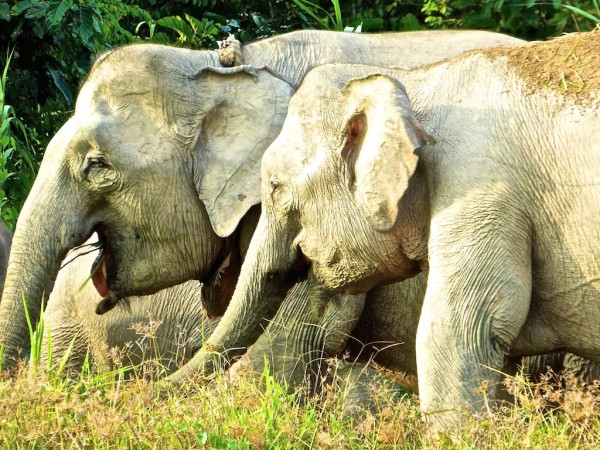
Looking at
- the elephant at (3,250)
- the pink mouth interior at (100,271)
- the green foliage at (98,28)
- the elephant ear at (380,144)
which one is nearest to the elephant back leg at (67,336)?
the pink mouth interior at (100,271)

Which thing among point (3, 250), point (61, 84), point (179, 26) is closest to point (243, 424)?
point (3, 250)

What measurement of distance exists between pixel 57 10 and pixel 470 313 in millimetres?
3773

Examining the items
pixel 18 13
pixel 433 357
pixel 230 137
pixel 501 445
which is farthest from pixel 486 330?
pixel 18 13

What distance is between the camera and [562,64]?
4945mm

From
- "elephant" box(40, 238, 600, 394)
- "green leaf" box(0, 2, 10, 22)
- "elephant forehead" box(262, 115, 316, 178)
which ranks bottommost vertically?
"elephant" box(40, 238, 600, 394)

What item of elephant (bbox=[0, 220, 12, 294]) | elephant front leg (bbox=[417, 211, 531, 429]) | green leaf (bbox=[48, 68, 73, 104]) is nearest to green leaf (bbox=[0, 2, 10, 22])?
green leaf (bbox=[48, 68, 73, 104])

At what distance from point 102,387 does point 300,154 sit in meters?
1.13

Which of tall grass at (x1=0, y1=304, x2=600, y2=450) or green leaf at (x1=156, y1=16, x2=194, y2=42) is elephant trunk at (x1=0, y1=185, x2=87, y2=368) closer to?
tall grass at (x1=0, y1=304, x2=600, y2=450)

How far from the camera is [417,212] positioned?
4957mm

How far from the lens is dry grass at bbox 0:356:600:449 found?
4.45 metres

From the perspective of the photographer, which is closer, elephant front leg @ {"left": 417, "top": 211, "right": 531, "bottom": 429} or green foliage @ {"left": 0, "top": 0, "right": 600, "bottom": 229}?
elephant front leg @ {"left": 417, "top": 211, "right": 531, "bottom": 429}

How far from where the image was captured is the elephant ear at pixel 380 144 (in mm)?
4812

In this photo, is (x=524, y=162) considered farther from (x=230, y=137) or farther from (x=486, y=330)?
(x=230, y=137)

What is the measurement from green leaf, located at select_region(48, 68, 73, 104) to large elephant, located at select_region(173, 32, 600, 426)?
11.2 ft
